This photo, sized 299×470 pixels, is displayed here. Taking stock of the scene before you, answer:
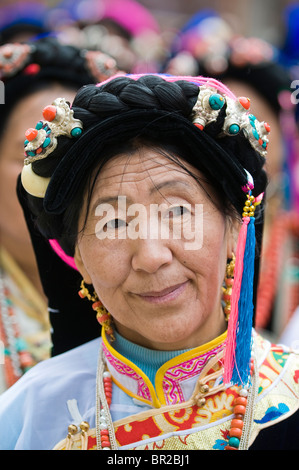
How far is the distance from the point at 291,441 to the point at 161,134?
940 millimetres

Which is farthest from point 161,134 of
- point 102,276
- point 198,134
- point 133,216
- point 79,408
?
point 79,408

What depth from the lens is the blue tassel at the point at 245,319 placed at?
1.92 meters

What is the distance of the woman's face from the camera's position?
1.89 m

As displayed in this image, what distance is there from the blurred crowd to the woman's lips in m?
0.60

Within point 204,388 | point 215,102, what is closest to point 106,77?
point 215,102

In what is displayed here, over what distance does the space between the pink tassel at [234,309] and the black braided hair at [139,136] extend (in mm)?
116

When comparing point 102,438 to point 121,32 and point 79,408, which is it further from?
point 121,32

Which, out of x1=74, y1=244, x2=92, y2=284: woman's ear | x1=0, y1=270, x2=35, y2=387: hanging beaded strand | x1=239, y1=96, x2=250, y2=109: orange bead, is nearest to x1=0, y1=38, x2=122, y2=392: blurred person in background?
x1=0, y1=270, x2=35, y2=387: hanging beaded strand

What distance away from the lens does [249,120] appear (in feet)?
6.40

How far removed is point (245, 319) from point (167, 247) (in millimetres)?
307

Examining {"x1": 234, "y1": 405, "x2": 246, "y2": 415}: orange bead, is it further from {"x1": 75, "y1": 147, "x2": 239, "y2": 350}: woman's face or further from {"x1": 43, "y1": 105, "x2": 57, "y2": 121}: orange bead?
{"x1": 43, "y1": 105, "x2": 57, "y2": 121}: orange bead

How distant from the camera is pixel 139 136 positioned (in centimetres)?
192

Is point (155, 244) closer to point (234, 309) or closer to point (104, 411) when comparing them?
point (234, 309)

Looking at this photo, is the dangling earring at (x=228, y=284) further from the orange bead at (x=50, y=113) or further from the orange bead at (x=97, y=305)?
the orange bead at (x=50, y=113)
